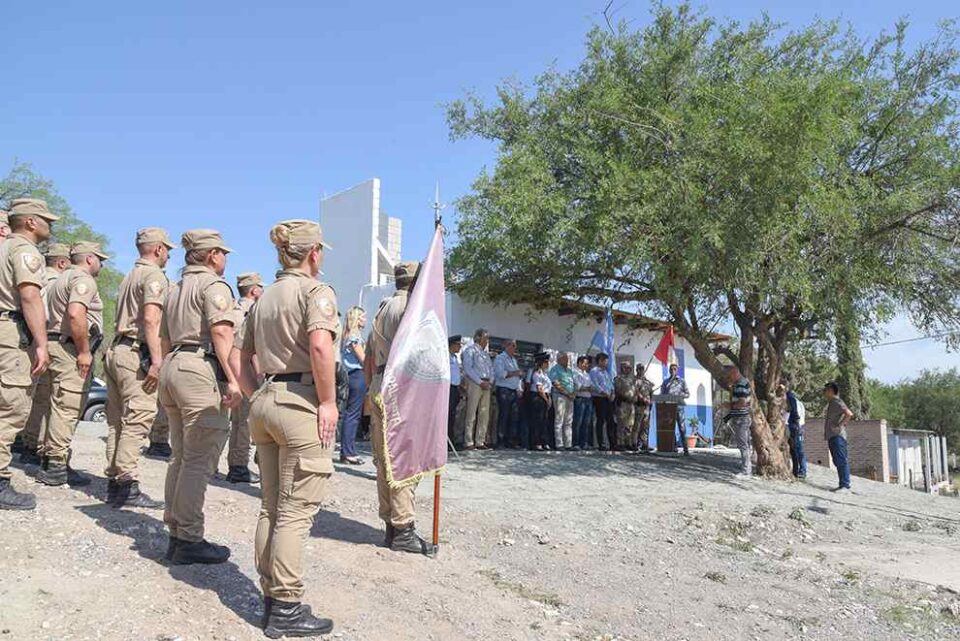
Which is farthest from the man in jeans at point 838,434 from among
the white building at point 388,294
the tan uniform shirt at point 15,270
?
the tan uniform shirt at point 15,270

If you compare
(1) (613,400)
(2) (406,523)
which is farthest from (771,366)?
(2) (406,523)

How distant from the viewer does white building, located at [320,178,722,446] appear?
1745cm

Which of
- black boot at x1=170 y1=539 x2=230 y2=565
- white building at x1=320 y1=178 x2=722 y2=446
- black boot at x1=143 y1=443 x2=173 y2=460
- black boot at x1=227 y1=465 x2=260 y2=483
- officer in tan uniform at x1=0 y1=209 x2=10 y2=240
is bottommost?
black boot at x1=170 y1=539 x2=230 y2=565

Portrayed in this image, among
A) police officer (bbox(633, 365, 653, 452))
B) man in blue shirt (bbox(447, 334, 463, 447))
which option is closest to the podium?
police officer (bbox(633, 365, 653, 452))

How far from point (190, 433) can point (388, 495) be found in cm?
160

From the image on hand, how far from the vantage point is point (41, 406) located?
718 centimetres

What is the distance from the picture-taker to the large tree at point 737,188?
10906mm

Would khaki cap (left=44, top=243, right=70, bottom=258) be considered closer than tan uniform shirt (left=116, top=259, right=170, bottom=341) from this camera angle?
No

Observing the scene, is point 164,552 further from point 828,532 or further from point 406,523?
point 828,532

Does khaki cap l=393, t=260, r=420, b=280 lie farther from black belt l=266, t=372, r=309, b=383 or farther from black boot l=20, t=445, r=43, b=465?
black boot l=20, t=445, r=43, b=465

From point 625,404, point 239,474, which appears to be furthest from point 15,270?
point 625,404

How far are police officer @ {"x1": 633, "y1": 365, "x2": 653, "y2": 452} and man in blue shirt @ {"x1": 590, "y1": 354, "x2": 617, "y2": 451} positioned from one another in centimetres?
54

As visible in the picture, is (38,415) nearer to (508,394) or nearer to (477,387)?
(477,387)

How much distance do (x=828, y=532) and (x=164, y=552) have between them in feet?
25.0
